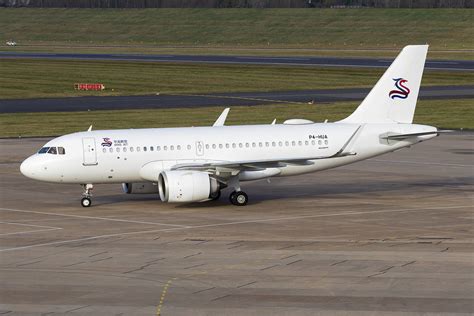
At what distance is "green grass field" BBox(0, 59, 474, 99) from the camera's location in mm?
109938

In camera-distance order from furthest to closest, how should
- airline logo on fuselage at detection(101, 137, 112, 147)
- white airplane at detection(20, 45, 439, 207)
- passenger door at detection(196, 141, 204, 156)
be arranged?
1. passenger door at detection(196, 141, 204, 156)
2. airline logo on fuselage at detection(101, 137, 112, 147)
3. white airplane at detection(20, 45, 439, 207)

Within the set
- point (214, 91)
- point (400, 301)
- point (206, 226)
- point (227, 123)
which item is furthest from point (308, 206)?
point (214, 91)

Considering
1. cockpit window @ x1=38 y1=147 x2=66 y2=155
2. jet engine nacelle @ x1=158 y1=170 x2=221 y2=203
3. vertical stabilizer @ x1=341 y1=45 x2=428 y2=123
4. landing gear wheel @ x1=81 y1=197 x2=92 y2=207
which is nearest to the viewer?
jet engine nacelle @ x1=158 y1=170 x2=221 y2=203

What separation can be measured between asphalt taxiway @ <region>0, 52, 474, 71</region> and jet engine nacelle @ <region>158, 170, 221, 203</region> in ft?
284

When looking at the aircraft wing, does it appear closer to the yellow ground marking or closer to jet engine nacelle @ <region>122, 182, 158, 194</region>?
jet engine nacelle @ <region>122, 182, 158, 194</region>

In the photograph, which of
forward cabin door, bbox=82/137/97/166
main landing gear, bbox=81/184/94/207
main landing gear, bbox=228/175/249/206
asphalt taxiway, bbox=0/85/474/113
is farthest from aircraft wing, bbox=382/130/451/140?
asphalt taxiway, bbox=0/85/474/113

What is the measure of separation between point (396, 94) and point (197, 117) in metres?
35.1

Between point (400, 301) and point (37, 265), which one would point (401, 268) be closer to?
point (400, 301)

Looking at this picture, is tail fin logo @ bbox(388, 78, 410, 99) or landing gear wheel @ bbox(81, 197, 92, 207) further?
tail fin logo @ bbox(388, 78, 410, 99)

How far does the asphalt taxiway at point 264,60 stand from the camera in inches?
5340

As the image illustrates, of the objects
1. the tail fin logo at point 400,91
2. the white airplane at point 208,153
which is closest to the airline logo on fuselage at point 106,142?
the white airplane at point 208,153

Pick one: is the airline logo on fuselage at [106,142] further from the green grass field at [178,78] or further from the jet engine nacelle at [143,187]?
the green grass field at [178,78]

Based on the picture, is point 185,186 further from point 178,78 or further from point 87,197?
point 178,78

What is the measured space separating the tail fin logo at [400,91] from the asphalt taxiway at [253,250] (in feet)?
15.4
